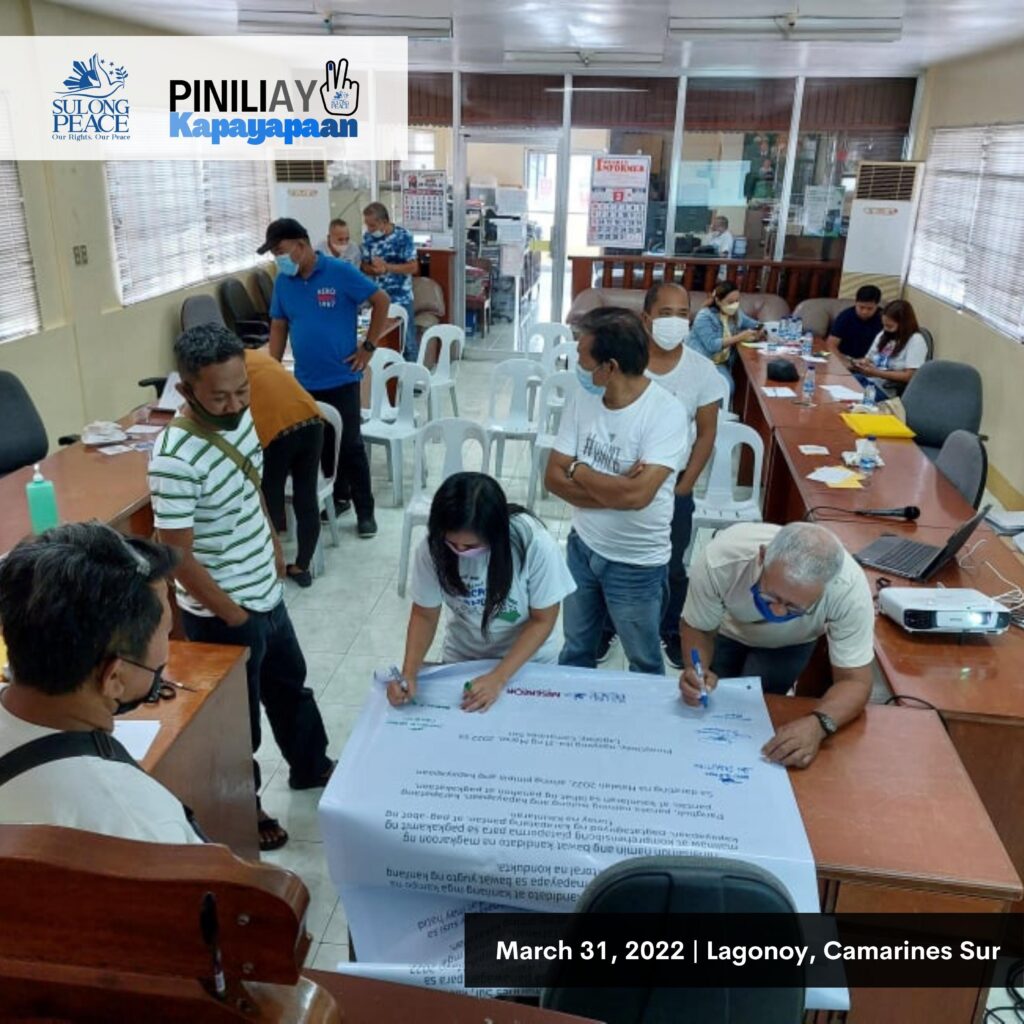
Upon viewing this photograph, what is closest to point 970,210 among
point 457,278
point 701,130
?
point 701,130

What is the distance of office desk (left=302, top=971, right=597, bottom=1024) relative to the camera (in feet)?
2.52

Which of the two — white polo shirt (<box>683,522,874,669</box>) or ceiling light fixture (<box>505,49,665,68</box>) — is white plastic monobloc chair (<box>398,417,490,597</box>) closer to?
white polo shirt (<box>683,522,874,669</box>)

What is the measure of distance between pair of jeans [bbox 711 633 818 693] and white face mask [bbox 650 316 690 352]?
129 cm

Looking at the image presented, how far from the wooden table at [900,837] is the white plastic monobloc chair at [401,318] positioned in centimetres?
525

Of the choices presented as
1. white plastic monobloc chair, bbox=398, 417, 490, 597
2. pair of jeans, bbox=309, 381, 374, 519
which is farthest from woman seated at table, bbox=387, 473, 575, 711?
pair of jeans, bbox=309, 381, 374, 519

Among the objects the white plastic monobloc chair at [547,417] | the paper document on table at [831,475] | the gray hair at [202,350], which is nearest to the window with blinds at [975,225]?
the paper document on table at [831,475]

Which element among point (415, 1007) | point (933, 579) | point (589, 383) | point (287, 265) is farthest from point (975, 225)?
point (415, 1007)

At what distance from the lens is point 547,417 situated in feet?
17.0

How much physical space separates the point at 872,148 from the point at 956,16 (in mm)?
Answer: 3855

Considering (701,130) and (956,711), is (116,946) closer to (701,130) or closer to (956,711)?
(956,711)

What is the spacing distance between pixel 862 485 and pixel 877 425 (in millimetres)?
975

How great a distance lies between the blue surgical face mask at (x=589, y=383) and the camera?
2590mm

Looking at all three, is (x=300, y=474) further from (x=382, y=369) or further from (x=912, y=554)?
(x=912, y=554)

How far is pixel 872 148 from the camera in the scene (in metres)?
8.43
